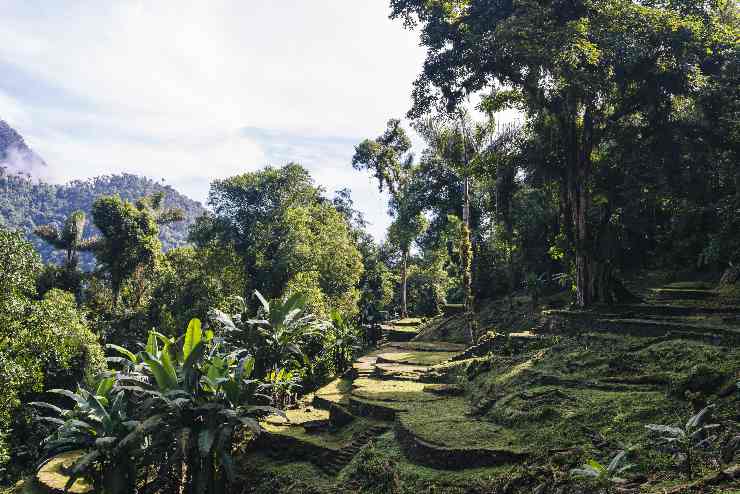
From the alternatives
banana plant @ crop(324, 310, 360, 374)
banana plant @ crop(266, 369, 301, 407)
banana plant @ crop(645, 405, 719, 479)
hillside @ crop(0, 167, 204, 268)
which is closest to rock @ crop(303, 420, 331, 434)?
banana plant @ crop(266, 369, 301, 407)

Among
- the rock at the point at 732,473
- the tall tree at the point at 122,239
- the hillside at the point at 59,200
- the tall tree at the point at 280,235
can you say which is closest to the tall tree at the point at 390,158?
the tall tree at the point at 280,235

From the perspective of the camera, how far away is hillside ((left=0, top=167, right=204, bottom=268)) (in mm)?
121625

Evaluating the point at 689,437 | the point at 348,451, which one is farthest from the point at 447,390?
the point at 689,437

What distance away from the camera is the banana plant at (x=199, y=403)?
889 cm

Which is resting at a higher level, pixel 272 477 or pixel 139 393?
pixel 139 393

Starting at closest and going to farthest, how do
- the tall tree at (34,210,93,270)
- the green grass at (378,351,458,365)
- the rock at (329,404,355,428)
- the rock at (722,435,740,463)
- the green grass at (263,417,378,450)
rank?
1. the rock at (722,435,740,463)
2. the green grass at (263,417,378,450)
3. the rock at (329,404,355,428)
4. the green grass at (378,351,458,365)
5. the tall tree at (34,210,93,270)

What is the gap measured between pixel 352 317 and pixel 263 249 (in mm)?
7839

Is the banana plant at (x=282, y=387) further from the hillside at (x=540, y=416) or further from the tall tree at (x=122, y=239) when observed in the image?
the tall tree at (x=122, y=239)

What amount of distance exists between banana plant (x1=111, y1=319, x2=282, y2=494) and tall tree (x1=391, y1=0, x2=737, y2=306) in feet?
31.1

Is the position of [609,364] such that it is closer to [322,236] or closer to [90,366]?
[90,366]

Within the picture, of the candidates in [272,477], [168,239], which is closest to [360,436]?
[272,477]

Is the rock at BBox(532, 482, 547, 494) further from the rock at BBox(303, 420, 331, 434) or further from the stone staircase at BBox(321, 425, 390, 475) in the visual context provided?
the rock at BBox(303, 420, 331, 434)

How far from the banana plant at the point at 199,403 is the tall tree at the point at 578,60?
373 inches

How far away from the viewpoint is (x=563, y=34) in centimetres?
1216
